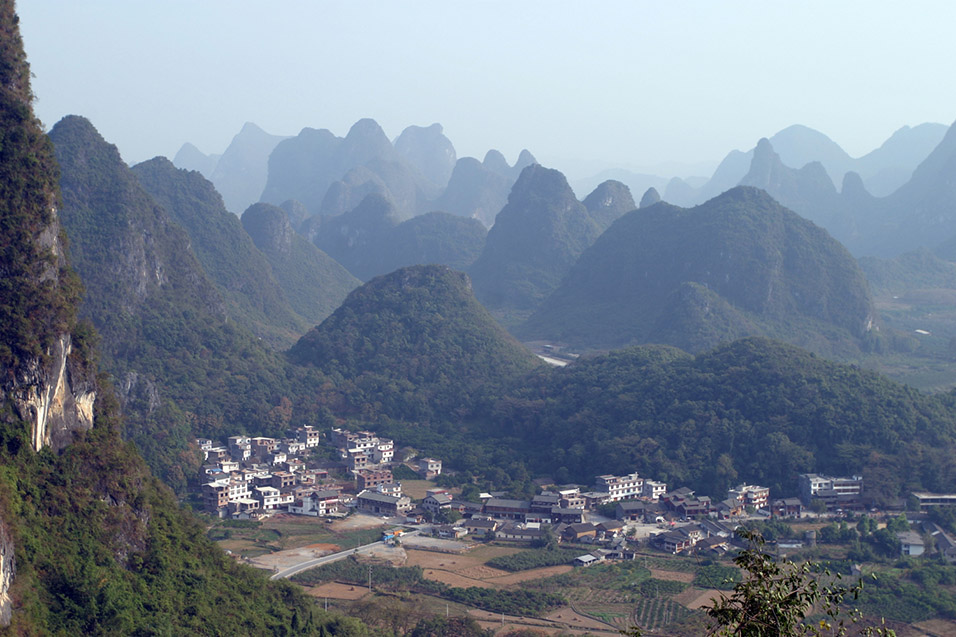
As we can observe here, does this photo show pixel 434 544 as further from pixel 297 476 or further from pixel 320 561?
pixel 297 476

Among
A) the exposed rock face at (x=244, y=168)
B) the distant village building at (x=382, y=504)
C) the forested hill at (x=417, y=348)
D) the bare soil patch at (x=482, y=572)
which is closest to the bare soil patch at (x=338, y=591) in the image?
the bare soil patch at (x=482, y=572)

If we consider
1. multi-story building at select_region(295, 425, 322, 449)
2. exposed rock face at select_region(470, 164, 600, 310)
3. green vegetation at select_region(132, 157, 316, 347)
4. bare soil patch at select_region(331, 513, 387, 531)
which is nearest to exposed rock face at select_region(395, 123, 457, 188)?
exposed rock face at select_region(470, 164, 600, 310)

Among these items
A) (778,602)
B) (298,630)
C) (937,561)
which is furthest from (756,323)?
(778,602)

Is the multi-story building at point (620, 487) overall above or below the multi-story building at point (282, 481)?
below

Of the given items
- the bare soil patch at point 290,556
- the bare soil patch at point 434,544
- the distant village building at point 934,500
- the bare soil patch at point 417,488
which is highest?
the bare soil patch at point 417,488

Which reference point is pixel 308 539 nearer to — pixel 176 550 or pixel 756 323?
pixel 176 550

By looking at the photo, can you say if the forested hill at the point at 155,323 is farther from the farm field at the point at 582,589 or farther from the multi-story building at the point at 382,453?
the farm field at the point at 582,589

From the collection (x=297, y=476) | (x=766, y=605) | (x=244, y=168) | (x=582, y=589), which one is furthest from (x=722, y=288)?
(x=244, y=168)

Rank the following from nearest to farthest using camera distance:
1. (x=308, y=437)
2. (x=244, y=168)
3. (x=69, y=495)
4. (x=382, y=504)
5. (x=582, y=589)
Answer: (x=69, y=495) < (x=582, y=589) < (x=382, y=504) < (x=308, y=437) < (x=244, y=168)
